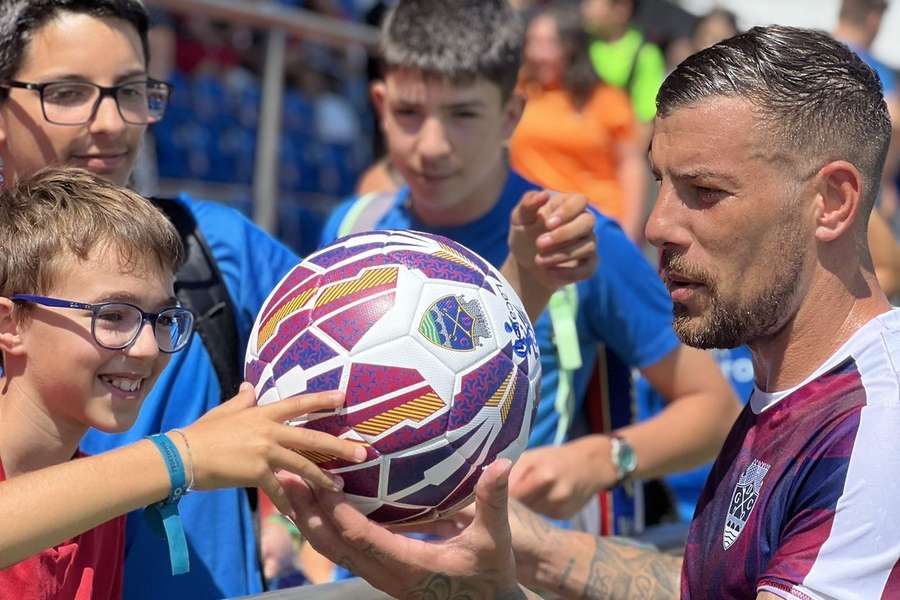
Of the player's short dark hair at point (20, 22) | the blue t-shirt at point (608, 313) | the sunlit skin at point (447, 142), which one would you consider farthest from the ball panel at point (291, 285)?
the sunlit skin at point (447, 142)

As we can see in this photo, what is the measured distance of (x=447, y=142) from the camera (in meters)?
3.90

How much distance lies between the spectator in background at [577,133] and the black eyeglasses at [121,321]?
5.09 m

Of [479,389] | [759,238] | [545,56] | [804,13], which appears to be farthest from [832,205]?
[804,13]

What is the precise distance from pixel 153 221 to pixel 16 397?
46 cm

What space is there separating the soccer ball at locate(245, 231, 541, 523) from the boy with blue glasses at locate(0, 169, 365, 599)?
0.07m

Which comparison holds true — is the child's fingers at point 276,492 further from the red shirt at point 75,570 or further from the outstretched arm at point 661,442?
the outstretched arm at point 661,442

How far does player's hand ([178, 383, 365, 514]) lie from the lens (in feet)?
7.25

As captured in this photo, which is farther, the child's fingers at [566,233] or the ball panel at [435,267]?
the child's fingers at [566,233]

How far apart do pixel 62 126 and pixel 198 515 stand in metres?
1.00

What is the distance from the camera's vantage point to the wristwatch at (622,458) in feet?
12.1

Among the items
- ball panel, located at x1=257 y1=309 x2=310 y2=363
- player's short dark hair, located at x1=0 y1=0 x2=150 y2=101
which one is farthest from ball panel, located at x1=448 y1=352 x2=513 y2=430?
player's short dark hair, located at x1=0 y1=0 x2=150 y2=101

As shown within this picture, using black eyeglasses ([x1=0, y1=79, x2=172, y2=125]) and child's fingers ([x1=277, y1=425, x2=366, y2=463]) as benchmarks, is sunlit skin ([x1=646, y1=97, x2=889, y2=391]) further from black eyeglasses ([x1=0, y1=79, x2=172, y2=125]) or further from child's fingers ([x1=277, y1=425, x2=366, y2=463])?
black eyeglasses ([x1=0, y1=79, x2=172, y2=125])

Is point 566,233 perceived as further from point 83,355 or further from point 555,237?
point 83,355

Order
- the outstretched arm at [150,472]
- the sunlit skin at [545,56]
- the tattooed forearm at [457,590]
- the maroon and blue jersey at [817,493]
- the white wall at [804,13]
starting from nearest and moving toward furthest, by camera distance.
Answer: the maroon and blue jersey at [817,493] → the outstretched arm at [150,472] → the tattooed forearm at [457,590] → the sunlit skin at [545,56] → the white wall at [804,13]
